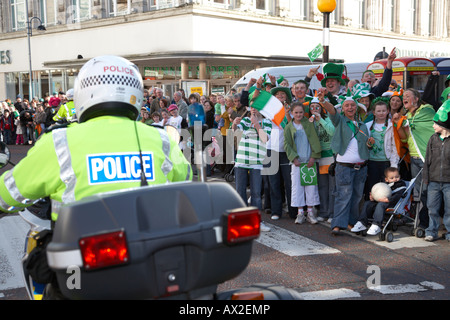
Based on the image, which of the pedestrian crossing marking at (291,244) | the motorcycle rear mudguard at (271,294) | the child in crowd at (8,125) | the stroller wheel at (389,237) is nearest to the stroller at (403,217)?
Answer: the stroller wheel at (389,237)

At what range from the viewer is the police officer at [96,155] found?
7.95 ft

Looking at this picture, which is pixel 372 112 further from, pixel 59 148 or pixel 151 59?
pixel 151 59

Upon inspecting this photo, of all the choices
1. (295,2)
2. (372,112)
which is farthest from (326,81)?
(295,2)

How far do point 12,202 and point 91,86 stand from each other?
69cm

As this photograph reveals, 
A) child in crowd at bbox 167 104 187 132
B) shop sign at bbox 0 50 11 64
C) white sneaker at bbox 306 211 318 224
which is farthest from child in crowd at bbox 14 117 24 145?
white sneaker at bbox 306 211 318 224

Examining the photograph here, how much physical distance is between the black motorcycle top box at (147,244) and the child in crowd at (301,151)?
6151 mm

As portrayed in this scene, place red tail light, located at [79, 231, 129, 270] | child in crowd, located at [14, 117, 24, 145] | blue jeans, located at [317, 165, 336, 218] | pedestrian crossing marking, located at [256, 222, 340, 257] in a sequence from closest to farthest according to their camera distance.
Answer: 1. red tail light, located at [79, 231, 129, 270]
2. pedestrian crossing marking, located at [256, 222, 340, 257]
3. blue jeans, located at [317, 165, 336, 218]
4. child in crowd, located at [14, 117, 24, 145]

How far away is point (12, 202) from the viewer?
8.42ft

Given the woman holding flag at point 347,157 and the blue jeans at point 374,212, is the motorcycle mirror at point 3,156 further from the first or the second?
the blue jeans at point 374,212

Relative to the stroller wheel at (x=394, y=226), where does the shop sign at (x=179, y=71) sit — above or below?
above

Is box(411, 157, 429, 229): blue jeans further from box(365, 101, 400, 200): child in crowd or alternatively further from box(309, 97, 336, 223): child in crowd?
box(309, 97, 336, 223): child in crowd

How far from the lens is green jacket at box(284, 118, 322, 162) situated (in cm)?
816

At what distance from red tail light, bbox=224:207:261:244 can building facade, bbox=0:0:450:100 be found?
62.1 feet

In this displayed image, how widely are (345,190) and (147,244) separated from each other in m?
5.76
